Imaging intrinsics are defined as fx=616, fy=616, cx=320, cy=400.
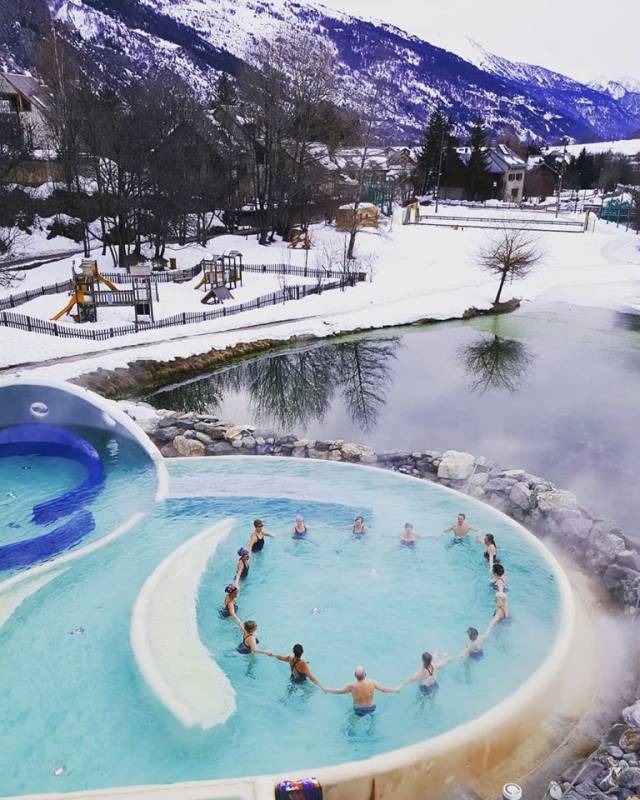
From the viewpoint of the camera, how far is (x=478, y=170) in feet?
251

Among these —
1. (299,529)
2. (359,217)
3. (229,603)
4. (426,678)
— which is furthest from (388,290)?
(426,678)

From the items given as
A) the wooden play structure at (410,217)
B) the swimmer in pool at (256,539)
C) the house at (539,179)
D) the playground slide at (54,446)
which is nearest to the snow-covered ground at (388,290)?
the wooden play structure at (410,217)

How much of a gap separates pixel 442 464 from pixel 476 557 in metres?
3.66

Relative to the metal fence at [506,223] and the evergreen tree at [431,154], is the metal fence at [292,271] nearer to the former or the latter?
the metal fence at [506,223]

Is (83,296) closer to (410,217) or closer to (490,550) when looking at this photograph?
(490,550)

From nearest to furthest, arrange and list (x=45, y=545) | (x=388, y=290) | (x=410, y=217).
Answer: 1. (x=45, y=545)
2. (x=388, y=290)
3. (x=410, y=217)

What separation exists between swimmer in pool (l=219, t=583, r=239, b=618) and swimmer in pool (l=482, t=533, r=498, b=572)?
509cm

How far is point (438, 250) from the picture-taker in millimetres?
49000

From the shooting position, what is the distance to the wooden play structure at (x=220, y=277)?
32500mm

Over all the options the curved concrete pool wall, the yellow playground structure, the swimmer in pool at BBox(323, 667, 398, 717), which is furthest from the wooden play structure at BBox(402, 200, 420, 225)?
the swimmer in pool at BBox(323, 667, 398, 717)

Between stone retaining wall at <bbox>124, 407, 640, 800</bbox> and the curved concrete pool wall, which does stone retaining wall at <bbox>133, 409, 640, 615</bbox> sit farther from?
the curved concrete pool wall

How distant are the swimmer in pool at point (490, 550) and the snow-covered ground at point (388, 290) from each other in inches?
609

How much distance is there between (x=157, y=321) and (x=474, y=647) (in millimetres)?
22136

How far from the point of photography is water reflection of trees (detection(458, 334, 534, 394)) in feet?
82.2
